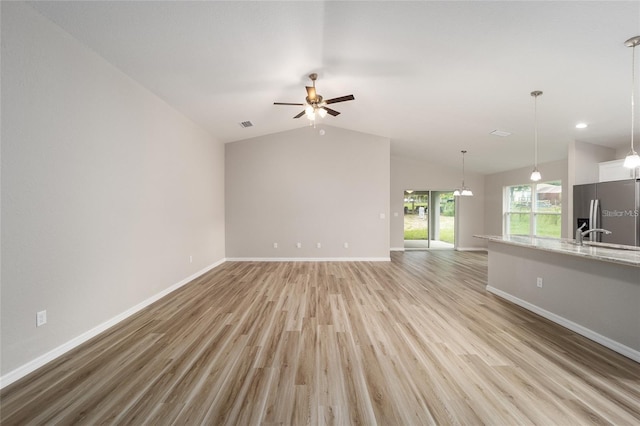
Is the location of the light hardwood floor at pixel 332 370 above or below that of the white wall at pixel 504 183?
below

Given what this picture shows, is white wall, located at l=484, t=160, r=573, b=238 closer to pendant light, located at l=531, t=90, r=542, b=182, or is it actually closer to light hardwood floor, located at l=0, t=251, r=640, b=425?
pendant light, located at l=531, t=90, r=542, b=182

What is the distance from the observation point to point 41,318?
212 centimetres

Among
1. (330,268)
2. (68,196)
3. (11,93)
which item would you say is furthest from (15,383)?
(330,268)

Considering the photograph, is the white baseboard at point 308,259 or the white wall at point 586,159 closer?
the white wall at point 586,159

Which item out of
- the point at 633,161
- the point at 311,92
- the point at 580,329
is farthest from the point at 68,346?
the point at 633,161

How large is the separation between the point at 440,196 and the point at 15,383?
974cm

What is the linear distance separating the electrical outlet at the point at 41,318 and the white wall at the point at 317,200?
14.3ft

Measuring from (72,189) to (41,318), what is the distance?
1173 mm

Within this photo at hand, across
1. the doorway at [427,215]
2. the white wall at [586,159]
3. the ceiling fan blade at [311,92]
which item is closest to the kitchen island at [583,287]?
the white wall at [586,159]

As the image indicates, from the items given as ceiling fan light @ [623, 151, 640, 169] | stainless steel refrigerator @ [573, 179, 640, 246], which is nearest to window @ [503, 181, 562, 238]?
stainless steel refrigerator @ [573, 179, 640, 246]

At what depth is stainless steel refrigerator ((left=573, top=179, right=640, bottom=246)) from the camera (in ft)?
12.3

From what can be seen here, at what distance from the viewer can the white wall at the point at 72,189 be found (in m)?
1.93

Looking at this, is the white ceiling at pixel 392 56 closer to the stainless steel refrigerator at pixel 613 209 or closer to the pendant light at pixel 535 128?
the pendant light at pixel 535 128

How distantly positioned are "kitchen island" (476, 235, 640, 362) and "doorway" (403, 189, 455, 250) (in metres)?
4.84
